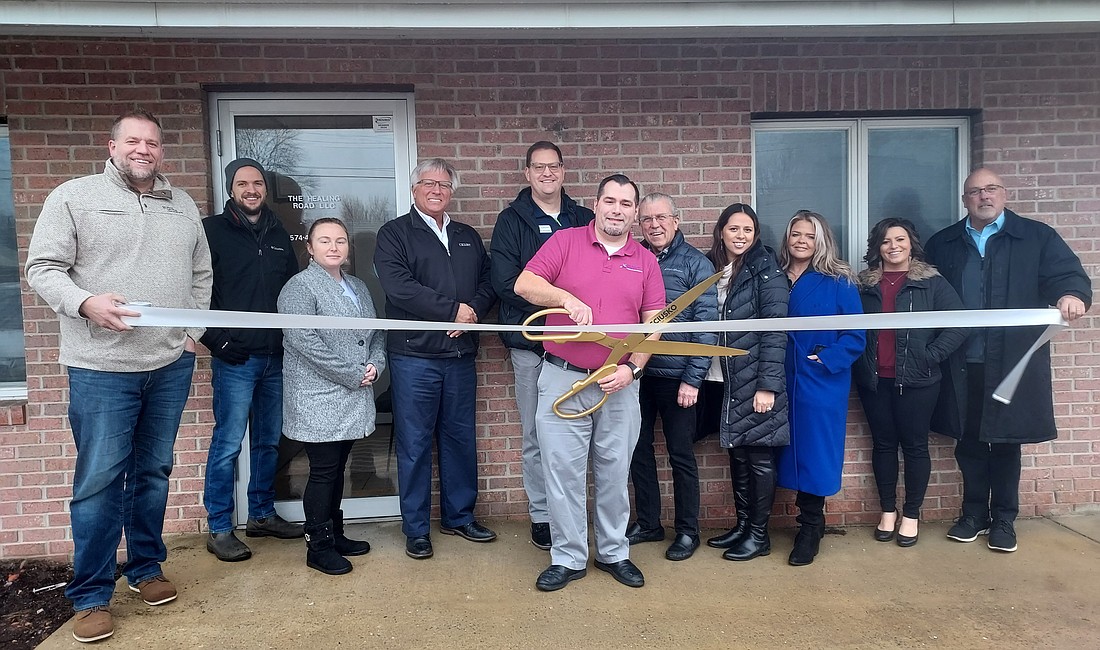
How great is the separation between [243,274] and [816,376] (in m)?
3.02

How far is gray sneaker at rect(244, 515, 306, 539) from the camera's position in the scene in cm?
392

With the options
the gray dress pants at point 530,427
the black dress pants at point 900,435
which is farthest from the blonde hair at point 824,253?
the gray dress pants at point 530,427

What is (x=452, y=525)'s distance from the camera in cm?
395

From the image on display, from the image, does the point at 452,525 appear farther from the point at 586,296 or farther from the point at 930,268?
the point at 930,268

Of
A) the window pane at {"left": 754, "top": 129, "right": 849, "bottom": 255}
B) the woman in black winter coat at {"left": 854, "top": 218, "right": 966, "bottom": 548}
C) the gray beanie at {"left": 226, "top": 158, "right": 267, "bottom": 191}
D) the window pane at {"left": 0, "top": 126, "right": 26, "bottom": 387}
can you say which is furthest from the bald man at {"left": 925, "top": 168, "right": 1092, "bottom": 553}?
the window pane at {"left": 0, "top": 126, "right": 26, "bottom": 387}

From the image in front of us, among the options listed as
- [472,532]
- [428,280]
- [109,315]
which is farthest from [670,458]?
[109,315]

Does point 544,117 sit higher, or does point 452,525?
point 544,117

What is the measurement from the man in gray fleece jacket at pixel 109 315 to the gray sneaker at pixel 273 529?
86 centimetres

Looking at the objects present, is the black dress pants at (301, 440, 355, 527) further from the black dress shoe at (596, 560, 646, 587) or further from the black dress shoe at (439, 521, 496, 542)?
the black dress shoe at (596, 560, 646, 587)

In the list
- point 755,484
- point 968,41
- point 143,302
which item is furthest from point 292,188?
point 968,41

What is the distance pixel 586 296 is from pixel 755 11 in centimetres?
154

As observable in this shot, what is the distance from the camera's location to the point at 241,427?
12.4 ft

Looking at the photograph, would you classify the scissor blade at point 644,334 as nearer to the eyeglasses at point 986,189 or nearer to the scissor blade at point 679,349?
the scissor blade at point 679,349

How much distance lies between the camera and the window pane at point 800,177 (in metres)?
4.32
